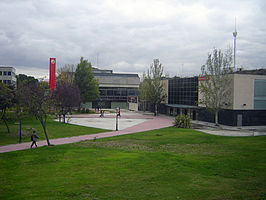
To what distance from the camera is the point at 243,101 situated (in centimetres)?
3872

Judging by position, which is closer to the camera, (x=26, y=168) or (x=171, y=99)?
(x=26, y=168)

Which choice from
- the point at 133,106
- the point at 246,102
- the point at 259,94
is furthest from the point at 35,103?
the point at 133,106

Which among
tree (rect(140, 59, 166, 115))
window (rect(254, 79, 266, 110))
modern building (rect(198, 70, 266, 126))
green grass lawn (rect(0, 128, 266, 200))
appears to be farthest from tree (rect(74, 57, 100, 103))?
green grass lawn (rect(0, 128, 266, 200))

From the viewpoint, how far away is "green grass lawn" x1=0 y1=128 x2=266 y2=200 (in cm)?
885

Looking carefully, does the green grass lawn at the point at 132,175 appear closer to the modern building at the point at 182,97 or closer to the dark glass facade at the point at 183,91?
the modern building at the point at 182,97

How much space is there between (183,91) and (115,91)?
39.2 meters

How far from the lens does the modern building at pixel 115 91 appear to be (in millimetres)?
86125

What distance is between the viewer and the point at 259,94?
4006cm

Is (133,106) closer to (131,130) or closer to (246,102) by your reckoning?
(246,102)

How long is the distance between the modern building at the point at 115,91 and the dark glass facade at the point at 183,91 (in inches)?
A: 1047

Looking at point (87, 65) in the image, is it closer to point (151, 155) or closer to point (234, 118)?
point (234, 118)

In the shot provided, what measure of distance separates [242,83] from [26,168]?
34791mm

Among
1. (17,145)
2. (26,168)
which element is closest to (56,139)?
(17,145)

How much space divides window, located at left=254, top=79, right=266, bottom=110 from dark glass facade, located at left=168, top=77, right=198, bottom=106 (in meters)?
9.56
